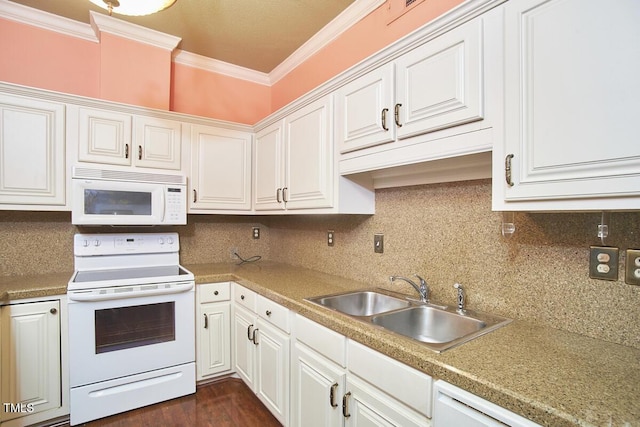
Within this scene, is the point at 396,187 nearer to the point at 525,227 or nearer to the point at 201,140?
the point at 525,227

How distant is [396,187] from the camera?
1898 mm

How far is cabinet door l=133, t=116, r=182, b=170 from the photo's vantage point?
94.0 inches

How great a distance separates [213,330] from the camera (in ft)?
7.81

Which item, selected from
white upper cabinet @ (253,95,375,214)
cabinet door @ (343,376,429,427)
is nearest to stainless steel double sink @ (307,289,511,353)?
cabinet door @ (343,376,429,427)

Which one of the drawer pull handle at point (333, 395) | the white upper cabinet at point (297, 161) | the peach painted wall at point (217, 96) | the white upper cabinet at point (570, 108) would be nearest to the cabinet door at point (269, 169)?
the white upper cabinet at point (297, 161)

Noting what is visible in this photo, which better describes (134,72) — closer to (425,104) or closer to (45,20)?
(45,20)

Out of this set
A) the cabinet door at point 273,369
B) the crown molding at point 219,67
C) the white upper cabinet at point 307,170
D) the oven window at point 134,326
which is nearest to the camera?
the cabinet door at point 273,369

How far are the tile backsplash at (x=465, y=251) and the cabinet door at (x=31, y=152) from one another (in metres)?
0.32

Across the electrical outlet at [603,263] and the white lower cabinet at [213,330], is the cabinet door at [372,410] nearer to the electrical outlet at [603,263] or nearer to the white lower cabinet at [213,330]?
the electrical outlet at [603,263]

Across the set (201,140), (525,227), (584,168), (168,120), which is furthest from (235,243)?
(584,168)

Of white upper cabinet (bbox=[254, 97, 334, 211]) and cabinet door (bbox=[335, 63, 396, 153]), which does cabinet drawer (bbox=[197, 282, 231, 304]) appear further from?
cabinet door (bbox=[335, 63, 396, 153])

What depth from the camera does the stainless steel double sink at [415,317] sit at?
4.47 feet

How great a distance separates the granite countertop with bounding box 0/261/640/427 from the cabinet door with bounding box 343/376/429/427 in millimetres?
175

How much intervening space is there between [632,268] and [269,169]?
7.12ft
